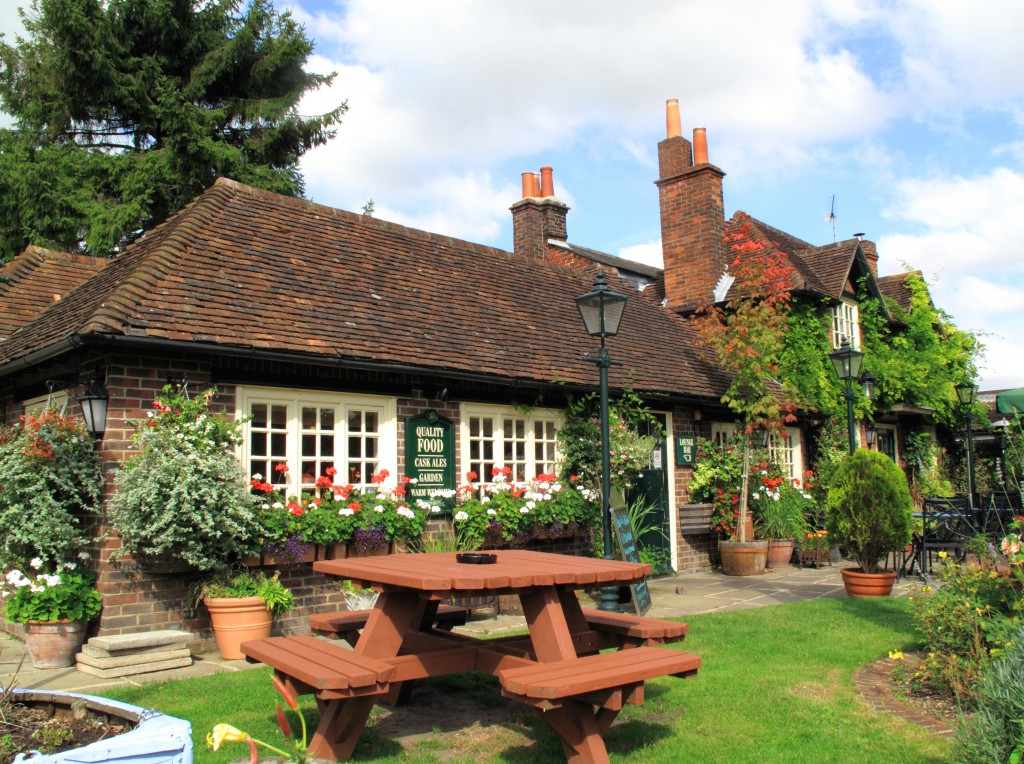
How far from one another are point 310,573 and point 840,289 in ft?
40.3

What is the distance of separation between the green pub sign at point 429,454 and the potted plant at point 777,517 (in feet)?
18.6

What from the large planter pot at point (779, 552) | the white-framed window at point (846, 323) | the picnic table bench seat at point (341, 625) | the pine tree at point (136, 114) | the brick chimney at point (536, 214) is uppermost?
the pine tree at point (136, 114)

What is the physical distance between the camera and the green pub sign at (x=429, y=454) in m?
9.30

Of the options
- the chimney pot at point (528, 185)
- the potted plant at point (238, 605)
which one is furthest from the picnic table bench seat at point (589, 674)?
the chimney pot at point (528, 185)

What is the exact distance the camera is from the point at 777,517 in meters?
13.1

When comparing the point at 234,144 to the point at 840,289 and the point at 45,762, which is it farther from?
the point at 45,762

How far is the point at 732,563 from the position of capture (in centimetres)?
1243

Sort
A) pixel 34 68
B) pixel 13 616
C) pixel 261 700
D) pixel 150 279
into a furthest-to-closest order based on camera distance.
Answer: pixel 34 68, pixel 150 279, pixel 13 616, pixel 261 700

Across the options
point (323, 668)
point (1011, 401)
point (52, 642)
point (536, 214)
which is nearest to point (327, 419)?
point (52, 642)

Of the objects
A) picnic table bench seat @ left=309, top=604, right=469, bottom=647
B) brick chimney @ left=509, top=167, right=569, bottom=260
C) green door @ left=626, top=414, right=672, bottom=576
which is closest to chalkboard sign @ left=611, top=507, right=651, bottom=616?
green door @ left=626, top=414, right=672, bottom=576

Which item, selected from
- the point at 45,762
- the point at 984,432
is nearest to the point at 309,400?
the point at 45,762

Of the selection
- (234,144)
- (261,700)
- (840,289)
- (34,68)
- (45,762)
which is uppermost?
(34,68)

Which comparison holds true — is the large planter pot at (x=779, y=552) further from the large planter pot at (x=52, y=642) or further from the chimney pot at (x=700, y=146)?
the large planter pot at (x=52, y=642)

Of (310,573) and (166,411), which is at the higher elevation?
(166,411)
